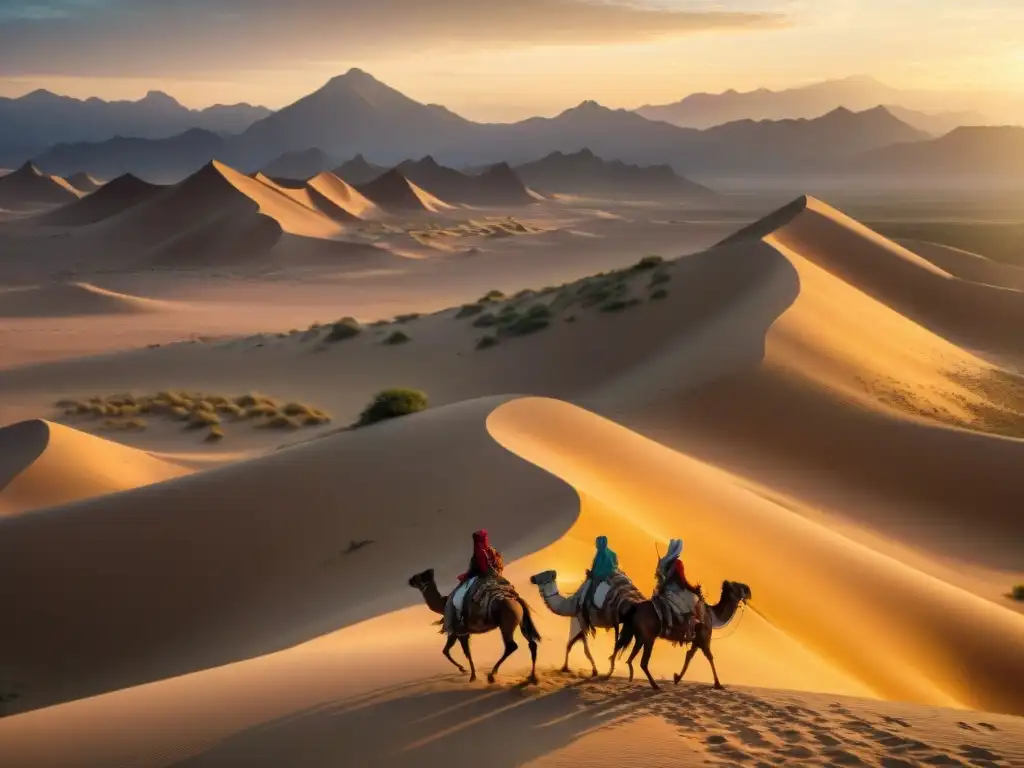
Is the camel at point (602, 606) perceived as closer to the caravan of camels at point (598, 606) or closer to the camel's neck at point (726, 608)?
the caravan of camels at point (598, 606)

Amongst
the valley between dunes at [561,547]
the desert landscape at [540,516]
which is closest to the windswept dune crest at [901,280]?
the desert landscape at [540,516]

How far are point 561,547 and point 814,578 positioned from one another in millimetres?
4091

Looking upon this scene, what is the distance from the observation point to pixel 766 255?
3466 cm

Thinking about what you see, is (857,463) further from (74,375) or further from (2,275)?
(2,275)

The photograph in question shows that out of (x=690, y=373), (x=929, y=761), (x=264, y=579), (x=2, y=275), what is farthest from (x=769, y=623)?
(x=2, y=275)

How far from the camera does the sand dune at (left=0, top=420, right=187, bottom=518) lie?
19398mm

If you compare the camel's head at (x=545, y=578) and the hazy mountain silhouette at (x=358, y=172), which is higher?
the hazy mountain silhouette at (x=358, y=172)

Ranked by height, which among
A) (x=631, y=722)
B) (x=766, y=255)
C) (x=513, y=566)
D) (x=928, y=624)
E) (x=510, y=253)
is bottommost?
(x=928, y=624)

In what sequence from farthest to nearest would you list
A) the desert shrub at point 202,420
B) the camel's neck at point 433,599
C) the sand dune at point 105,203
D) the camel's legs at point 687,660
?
1. the sand dune at point 105,203
2. the desert shrub at point 202,420
3. the camel's neck at point 433,599
4. the camel's legs at point 687,660

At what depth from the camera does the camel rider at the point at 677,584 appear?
7.08 metres

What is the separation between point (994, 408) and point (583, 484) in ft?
56.9

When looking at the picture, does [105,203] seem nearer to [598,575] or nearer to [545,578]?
[545,578]

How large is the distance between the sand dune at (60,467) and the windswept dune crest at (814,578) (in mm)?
9077

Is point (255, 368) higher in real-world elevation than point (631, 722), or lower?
higher
